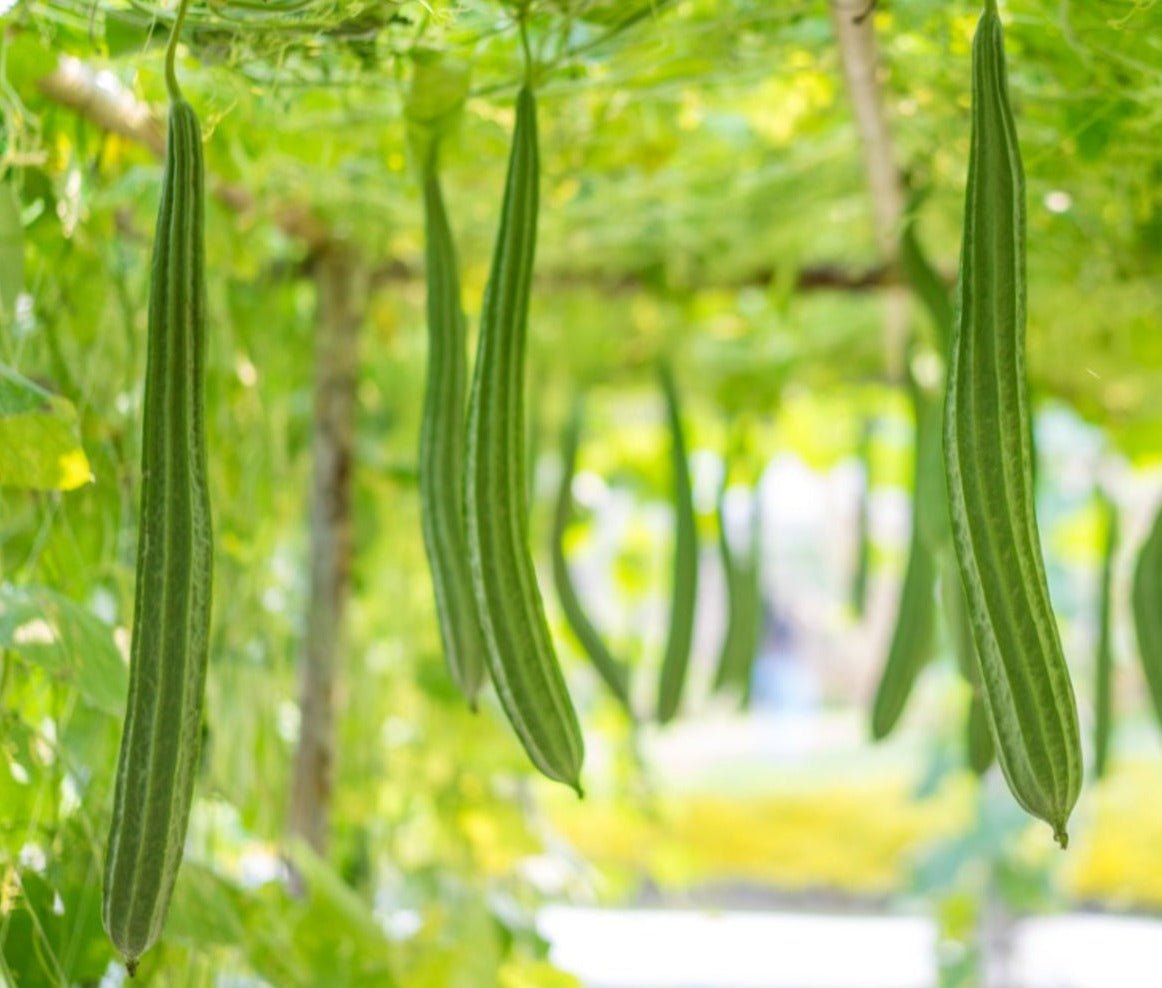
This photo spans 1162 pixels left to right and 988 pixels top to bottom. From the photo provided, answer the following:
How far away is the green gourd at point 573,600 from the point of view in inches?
63.5

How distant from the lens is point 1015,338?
0.66 meters

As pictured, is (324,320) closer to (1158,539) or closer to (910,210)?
(910,210)

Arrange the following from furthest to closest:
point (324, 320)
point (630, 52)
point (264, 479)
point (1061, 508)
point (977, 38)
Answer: point (1061, 508)
point (324, 320)
point (264, 479)
point (630, 52)
point (977, 38)

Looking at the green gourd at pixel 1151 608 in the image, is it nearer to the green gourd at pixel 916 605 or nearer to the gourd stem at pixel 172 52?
the green gourd at pixel 916 605

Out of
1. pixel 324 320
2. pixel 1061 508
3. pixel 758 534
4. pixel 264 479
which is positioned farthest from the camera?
pixel 1061 508

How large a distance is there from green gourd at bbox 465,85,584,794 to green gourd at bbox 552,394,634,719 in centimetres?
87

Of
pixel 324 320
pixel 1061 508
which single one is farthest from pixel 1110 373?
pixel 1061 508

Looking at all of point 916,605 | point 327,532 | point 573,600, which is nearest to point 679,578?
point 573,600

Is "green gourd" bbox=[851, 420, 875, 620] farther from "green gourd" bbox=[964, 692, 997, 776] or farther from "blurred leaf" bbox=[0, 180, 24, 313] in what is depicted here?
"blurred leaf" bbox=[0, 180, 24, 313]

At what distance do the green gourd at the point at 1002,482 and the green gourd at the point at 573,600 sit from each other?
3.21 ft

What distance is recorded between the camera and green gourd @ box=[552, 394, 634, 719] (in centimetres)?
161

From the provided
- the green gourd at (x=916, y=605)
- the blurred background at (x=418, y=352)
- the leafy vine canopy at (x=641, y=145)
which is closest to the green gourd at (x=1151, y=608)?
the blurred background at (x=418, y=352)

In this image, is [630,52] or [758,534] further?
[758,534]

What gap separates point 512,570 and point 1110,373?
4.80 feet
